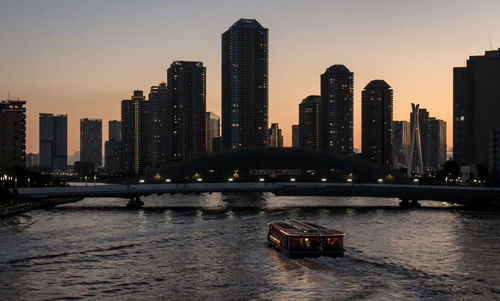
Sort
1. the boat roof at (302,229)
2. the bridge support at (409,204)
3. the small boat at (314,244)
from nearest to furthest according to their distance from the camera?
1. the small boat at (314,244)
2. the boat roof at (302,229)
3. the bridge support at (409,204)

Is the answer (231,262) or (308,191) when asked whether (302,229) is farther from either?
(308,191)

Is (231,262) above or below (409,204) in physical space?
below

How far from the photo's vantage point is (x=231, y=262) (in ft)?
213

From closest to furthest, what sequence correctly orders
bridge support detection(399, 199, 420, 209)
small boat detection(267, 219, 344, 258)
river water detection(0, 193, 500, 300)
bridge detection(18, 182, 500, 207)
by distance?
river water detection(0, 193, 500, 300) < small boat detection(267, 219, 344, 258) < bridge detection(18, 182, 500, 207) < bridge support detection(399, 199, 420, 209)

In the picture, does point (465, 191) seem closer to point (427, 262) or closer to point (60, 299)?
point (427, 262)

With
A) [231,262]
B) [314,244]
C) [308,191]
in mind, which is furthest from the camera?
[308,191]

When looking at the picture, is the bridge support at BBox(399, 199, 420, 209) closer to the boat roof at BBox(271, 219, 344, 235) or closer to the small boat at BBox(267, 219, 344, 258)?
the boat roof at BBox(271, 219, 344, 235)

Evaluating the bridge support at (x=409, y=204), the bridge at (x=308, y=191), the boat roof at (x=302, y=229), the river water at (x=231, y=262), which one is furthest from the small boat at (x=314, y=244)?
the bridge support at (x=409, y=204)

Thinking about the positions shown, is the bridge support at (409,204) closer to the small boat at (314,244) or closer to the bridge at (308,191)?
the bridge at (308,191)

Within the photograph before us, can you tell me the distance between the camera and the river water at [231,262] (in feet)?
169

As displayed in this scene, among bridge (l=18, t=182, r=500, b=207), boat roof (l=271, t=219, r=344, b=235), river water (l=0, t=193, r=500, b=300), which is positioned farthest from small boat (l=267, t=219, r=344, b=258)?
bridge (l=18, t=182, r=500, b=207)

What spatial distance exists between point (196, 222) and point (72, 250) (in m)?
35.2

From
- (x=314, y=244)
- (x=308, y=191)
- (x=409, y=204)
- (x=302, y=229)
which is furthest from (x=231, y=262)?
(x=409, y=204)

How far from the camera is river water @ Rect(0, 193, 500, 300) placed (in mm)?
51594
